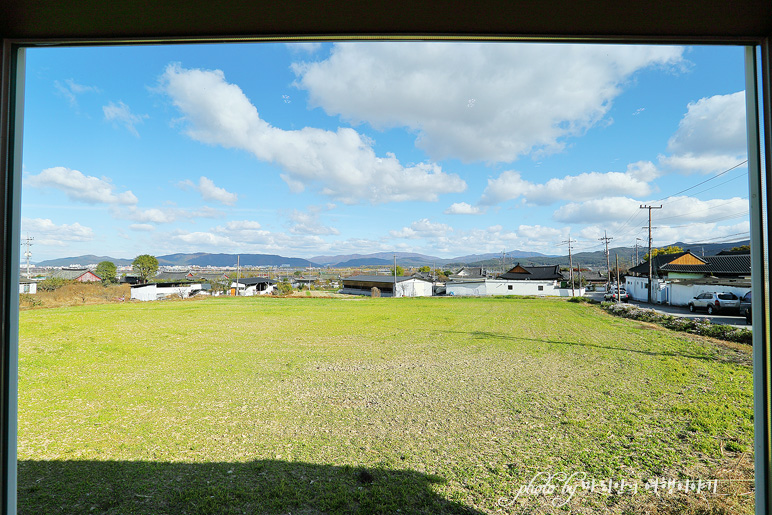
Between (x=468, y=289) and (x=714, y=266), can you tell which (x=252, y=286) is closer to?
(x=468, y=289)

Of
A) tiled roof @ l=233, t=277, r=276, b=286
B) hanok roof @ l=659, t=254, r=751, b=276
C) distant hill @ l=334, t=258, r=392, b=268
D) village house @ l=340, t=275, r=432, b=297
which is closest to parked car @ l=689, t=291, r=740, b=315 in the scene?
hanok roof @ l=659, t=254, r=751, b=276

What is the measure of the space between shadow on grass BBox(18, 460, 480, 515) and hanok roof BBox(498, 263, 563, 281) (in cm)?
2457

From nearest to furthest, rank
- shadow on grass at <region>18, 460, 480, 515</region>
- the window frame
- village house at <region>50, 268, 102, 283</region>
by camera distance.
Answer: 1. the window frame
2. shadow on grass at <region>18, 460, 480, 515</region>
3. village house at <region>50, 268, 102, 283</region>

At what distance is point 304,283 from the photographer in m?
Answer: 23.7

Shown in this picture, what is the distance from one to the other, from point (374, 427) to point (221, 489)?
103 centimetres

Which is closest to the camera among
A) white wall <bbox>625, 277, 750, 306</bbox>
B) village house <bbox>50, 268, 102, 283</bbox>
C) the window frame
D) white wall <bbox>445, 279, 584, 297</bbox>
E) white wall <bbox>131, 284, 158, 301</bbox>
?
the window frame

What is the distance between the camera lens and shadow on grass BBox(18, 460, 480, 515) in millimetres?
1411

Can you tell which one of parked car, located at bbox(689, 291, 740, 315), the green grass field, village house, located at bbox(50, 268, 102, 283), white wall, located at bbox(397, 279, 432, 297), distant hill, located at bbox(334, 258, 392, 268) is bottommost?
white wall, located at bbox(397, 279, 432, 297)

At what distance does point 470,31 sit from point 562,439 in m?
2.45

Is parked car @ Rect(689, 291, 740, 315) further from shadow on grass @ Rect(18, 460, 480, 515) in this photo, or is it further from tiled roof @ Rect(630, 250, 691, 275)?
shadow on grass @ Rect(18, 460, 480, 515)

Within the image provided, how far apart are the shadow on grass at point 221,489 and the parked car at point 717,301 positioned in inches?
329

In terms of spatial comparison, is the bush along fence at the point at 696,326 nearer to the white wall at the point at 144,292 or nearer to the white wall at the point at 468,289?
the white wall at the point at 468,289

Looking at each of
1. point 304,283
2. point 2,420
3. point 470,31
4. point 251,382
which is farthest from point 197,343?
point 304,283

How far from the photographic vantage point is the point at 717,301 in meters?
6.49
